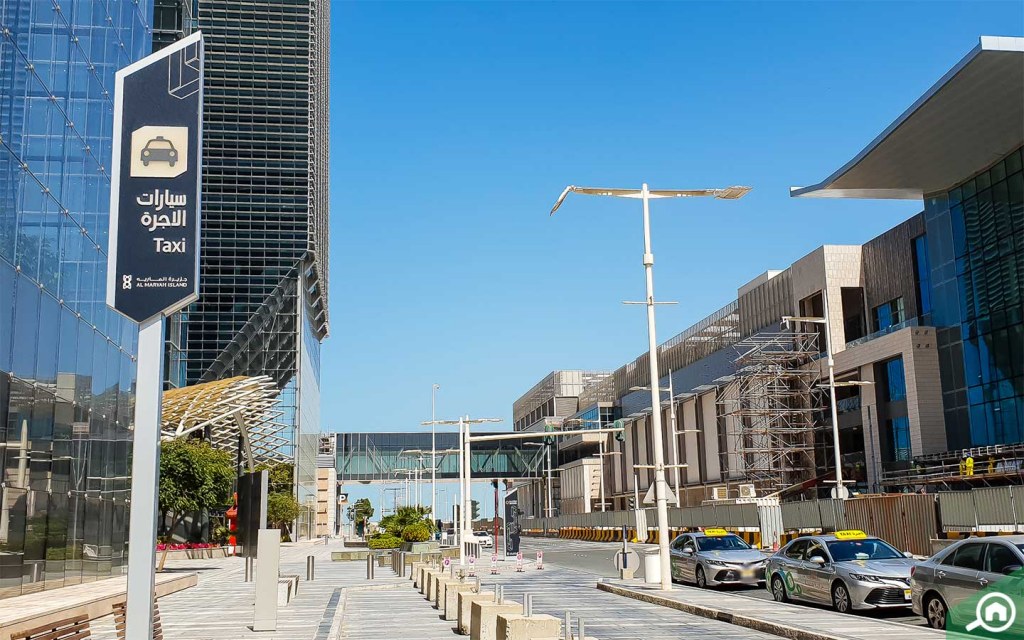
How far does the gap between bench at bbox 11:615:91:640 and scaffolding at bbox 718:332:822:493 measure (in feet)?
201

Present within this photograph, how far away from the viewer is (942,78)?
48094mm

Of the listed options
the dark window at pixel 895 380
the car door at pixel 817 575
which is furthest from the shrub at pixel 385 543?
the car door at pixel 817 575

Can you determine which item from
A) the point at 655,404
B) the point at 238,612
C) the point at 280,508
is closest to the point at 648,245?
the point at 655,404

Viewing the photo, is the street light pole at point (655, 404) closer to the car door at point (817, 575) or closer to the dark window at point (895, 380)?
the car door at point (817, 575)

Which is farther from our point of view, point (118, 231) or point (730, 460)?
point (730, 460)

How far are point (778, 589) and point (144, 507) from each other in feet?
→ 52.5

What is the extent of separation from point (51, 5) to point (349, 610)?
16495 mm

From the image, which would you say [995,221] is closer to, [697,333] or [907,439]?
[907,439]

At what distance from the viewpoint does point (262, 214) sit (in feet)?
343

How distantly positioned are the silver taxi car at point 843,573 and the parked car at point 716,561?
11.2 ft

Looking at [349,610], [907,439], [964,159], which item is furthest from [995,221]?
[349,610]

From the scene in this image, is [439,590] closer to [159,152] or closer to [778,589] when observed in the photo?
[778,589]

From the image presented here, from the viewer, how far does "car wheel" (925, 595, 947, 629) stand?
16.3 m

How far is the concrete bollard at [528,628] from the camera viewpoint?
1321 centimetres
